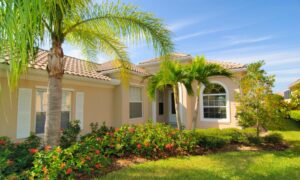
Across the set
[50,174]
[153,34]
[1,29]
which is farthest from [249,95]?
[1,29]

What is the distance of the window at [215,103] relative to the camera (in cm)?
1455

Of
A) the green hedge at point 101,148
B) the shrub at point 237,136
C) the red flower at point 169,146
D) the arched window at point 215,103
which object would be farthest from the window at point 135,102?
the shrub at point 237,136

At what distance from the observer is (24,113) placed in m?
8.17

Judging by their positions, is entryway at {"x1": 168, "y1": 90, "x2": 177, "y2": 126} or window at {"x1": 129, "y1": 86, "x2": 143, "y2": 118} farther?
entryway at {"x1": 168, "y1": 90, "x2": 177, "y2": 126}

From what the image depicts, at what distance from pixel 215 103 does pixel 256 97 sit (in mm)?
5549

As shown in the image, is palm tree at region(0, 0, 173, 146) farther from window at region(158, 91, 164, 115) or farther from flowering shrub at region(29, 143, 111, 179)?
window at region(158, 91, 164, 115)

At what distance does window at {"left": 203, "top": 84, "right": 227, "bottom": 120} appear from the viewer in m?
14.5

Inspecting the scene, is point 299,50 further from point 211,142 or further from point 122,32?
point 122,32

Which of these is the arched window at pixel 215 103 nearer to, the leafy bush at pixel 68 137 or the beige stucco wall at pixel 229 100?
the beige stucco wall at pixel 229 100

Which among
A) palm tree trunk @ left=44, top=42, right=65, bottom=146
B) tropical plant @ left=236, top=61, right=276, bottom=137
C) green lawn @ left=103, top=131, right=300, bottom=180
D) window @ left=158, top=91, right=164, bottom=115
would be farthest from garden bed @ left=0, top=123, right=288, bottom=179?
window @ left=158, top=91, right=164, bottom=115

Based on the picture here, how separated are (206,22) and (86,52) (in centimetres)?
731

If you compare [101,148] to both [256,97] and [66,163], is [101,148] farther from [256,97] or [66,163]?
[256,97]

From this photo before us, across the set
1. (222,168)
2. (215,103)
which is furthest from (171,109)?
(222,168)

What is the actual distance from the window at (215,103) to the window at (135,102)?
5.41 meters
